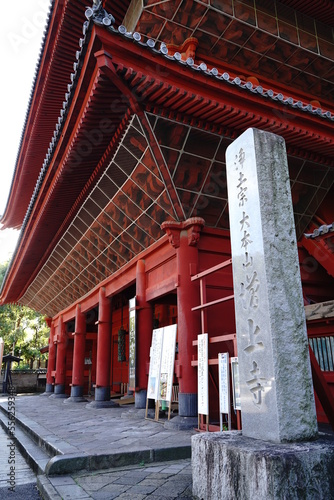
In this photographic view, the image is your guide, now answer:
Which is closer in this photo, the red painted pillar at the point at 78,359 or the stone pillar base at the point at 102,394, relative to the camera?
the stone pillar base at the point at 102,394

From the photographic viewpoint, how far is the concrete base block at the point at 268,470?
2.15m

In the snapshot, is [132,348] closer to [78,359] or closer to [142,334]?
[142,334]

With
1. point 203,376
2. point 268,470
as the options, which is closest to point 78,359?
point 203,376

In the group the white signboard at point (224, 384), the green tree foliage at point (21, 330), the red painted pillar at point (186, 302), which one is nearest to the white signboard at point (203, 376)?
the white signboard at point (224, 384)

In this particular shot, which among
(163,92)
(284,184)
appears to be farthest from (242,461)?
(163,92)

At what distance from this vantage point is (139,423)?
23.2 feet

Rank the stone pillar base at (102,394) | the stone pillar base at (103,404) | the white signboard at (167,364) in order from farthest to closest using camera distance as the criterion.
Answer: the stone pillar base at (102,394) < the stone pillar base at (103,404) < the white signboard at (167,364)

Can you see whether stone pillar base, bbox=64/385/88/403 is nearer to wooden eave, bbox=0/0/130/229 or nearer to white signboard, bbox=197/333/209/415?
wooden eave, bbox=0/0/130/229

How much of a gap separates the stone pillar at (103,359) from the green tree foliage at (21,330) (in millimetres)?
18169

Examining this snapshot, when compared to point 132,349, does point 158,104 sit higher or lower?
higher

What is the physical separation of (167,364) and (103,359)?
16.6 feet

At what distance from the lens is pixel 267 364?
8.93 feet

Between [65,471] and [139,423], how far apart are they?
3398 mm

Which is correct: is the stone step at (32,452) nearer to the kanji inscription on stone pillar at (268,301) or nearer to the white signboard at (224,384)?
the white signboard at (224,384)
